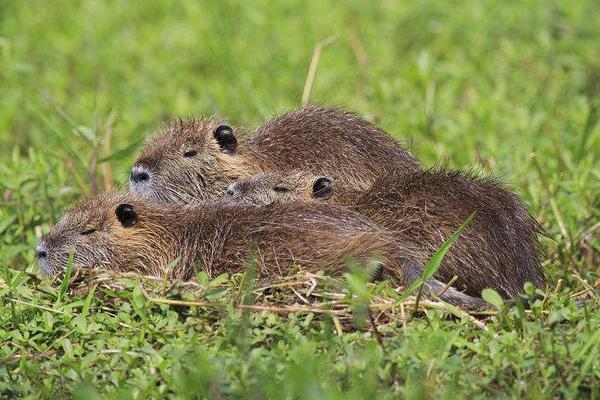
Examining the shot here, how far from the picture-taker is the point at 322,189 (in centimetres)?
523

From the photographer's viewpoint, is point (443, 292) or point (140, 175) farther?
point (140, 175)

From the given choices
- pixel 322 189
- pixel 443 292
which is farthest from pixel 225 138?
pixel 443 292

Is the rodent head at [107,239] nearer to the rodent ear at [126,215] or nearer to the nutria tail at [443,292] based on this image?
the rodent ear at [126,215]

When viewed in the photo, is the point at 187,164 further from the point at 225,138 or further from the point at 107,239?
the point at 107,239

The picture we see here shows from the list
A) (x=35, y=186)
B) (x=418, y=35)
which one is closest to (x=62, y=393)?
(x=35, y=186)

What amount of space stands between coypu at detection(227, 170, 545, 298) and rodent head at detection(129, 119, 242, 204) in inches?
28.7

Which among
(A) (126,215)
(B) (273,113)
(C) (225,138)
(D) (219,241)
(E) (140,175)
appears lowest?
(D) (219,241)

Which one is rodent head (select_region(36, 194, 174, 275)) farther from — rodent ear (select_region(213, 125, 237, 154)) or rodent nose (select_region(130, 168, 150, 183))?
rodent ear (select_region(213, 125, 237, 154))

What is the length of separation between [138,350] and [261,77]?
4.75 meters

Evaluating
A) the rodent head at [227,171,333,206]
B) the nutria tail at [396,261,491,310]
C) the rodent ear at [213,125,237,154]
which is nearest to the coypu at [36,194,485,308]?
the nutria tail at [396,261,491,310]

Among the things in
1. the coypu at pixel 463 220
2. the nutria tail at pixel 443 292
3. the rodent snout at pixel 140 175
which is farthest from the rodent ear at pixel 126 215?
the nutria tail at pixel 443 292

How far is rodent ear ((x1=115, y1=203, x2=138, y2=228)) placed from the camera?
16.7ft

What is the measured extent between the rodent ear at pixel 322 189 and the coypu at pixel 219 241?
41 centimetres

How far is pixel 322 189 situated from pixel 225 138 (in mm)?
749
